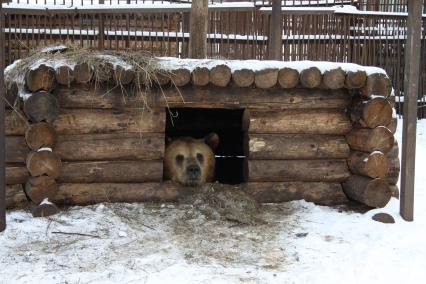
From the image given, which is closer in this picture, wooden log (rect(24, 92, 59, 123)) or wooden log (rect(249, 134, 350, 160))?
wooden log (rect(24, 92, 59, 123))

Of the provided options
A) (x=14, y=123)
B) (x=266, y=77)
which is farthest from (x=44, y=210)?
(x=266, y=77)

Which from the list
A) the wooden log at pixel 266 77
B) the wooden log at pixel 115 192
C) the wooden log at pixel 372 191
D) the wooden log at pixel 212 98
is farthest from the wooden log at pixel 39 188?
the wooden log at pixel 372 191

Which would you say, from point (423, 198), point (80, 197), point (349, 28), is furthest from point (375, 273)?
point (349, 28)

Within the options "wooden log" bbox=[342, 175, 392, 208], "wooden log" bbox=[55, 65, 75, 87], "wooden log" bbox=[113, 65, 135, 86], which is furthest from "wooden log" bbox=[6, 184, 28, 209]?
"wooden log" bbox=[342, 175, 392, 208]

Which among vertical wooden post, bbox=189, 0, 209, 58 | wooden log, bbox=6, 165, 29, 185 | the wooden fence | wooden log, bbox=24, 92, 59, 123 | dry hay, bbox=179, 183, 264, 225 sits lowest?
dry hay, bbox=179, 183, 264, 225

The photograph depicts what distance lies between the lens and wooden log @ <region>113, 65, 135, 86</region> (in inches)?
182

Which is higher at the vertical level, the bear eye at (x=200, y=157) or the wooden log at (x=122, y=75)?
the wooden log at (x=122, y=75)

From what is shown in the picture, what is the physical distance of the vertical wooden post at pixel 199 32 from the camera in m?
6.43

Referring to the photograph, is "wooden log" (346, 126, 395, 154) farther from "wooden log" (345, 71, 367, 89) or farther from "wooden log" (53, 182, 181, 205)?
"wooden log" (53, 182, 181, 205)

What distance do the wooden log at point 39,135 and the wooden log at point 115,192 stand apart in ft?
1.51

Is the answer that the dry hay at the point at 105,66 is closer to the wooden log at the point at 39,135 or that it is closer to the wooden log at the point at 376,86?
the wooden log at the point at 39,135

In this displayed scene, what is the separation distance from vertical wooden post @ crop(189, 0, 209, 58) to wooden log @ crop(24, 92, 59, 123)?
2356 mm

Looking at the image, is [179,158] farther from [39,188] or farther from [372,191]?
[372,191]

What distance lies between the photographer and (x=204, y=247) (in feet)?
13.2
